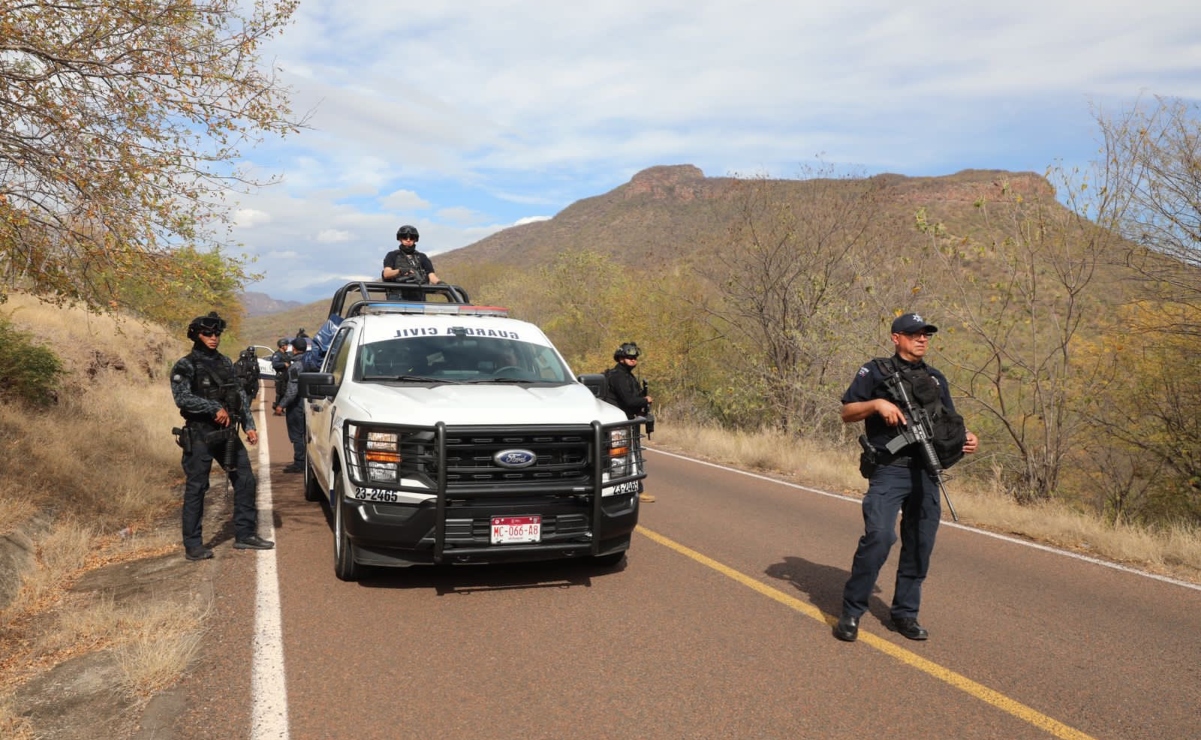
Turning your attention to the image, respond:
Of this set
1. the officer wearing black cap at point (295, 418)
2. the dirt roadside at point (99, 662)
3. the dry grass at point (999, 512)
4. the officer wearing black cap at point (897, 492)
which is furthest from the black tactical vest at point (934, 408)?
the officer wearing black cap at point (295, 418)

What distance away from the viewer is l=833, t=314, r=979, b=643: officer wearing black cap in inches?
189

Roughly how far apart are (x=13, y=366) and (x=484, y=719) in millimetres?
11559

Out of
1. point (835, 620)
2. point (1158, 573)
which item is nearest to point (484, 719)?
point (835, 620)

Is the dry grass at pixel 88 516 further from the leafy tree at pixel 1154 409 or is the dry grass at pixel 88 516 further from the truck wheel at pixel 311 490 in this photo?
the leafy tree at pixel 1154 409

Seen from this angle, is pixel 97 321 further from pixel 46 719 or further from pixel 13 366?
pixel 46 719

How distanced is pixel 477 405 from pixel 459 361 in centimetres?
132

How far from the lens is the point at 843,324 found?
16172 mm

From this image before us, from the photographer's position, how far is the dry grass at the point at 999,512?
7078 mm

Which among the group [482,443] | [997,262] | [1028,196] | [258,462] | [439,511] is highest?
[1028,196]

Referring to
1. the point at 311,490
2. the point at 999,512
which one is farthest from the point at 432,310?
the point at 999,512

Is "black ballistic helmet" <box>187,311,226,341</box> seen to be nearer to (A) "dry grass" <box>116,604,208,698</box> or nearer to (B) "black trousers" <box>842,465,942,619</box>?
(A) "dry grass" <box>116,604,208,698</box>

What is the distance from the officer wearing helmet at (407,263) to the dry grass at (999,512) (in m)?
6.24

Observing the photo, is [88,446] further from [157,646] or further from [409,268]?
[157,646]

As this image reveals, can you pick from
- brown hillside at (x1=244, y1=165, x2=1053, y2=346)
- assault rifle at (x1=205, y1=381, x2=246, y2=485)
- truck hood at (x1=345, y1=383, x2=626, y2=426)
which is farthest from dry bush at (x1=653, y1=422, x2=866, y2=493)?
brown hillside at (x1=244, y1=165, x2=1053, y2=346)
